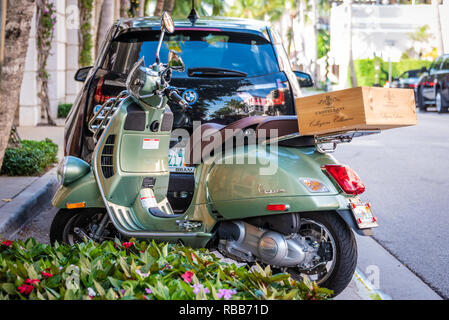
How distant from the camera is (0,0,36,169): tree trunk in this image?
5.99m

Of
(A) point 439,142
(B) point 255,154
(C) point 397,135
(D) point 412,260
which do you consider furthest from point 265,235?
(C) point 397,135

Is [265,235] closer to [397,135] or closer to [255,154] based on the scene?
→ [255,154]

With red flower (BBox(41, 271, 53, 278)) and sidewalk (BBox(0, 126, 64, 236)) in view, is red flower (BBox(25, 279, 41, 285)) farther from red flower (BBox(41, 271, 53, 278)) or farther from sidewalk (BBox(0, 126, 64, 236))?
sidewalk (BBox(0, 126, 64, 236))

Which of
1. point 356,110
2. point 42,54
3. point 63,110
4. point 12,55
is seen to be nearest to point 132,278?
point 356,110

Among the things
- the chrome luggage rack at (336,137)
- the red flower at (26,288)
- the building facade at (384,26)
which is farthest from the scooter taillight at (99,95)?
the building facade at (384,26)

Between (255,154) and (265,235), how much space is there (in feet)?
1.56

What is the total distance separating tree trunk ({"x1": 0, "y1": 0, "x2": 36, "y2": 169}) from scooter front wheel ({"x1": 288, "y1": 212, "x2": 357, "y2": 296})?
2.85 metres

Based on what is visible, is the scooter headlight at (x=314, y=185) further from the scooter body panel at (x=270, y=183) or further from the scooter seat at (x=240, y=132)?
the scooter seat at (x=240, y=132)

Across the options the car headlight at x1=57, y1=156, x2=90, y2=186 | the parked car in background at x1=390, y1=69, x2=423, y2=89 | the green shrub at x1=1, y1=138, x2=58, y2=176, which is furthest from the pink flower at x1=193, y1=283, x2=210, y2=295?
the parked car in background at x1=390, y1=69, x2=423, y2=89

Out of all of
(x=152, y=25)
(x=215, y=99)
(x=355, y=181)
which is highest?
(x=152, y=25)

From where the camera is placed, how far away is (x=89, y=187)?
4.78 meters

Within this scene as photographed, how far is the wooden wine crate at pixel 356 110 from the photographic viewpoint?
363cm

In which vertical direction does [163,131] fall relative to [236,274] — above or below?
above

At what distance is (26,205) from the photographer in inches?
268
